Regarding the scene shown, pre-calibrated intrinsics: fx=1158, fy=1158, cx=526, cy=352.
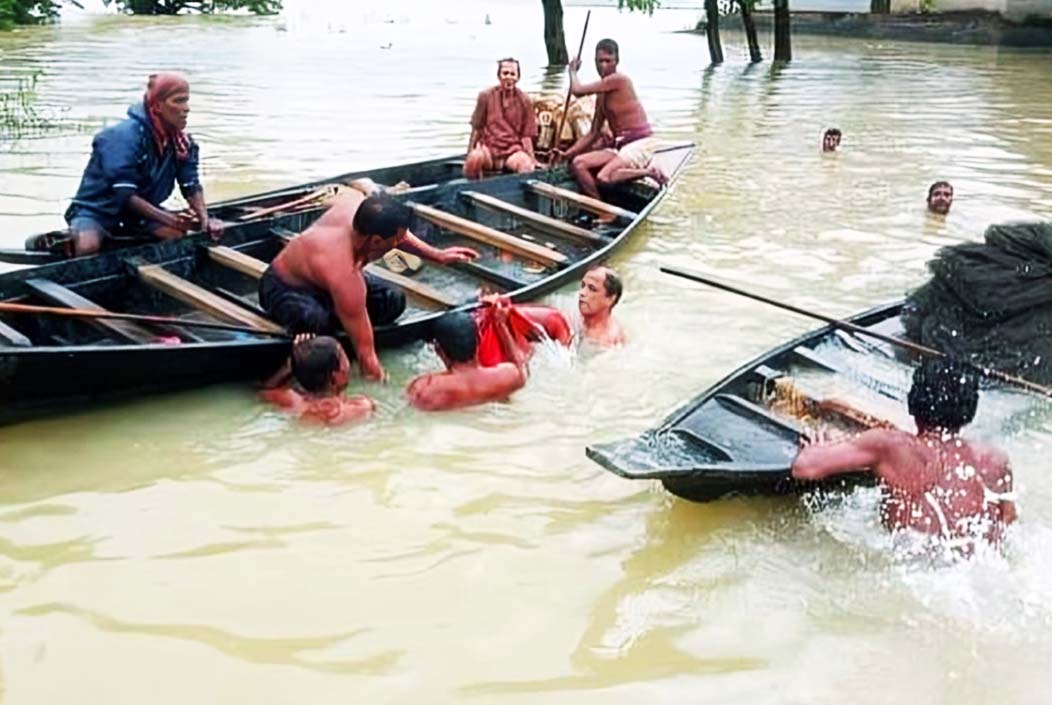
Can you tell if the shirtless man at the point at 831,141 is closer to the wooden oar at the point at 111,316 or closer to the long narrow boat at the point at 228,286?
the long narrow boat at the point at 228,286

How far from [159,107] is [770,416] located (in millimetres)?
3972

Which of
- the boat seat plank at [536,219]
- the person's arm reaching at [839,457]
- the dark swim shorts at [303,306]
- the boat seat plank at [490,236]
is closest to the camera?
the person's arm reaching at [839,457]

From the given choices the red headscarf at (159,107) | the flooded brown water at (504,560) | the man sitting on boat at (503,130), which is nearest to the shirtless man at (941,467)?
the flooded brown water at (504,560)

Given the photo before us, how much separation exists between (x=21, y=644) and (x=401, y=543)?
4.58 feet

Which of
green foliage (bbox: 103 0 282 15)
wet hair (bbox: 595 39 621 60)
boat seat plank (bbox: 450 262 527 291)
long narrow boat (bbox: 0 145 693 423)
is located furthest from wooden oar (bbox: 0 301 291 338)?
green foliage (bbox: 103 0 282 15)

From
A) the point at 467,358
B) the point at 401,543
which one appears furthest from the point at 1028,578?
the point at 467,358

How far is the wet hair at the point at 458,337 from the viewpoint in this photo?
5.68 metres

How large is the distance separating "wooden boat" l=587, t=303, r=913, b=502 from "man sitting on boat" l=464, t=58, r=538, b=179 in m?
4.13

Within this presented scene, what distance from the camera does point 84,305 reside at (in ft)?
19.3

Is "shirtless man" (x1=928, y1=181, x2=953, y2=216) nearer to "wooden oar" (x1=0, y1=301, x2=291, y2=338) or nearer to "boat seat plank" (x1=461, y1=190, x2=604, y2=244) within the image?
"boat seat plank" (x1=461, y1=190, x2=604, y2=244)

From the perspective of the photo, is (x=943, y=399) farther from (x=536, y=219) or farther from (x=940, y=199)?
(x=940, y=199)

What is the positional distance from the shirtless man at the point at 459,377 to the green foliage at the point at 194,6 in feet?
132

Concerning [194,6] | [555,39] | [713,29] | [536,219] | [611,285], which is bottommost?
[611,285]

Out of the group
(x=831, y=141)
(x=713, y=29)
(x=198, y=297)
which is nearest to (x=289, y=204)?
(x=198, y=297)
